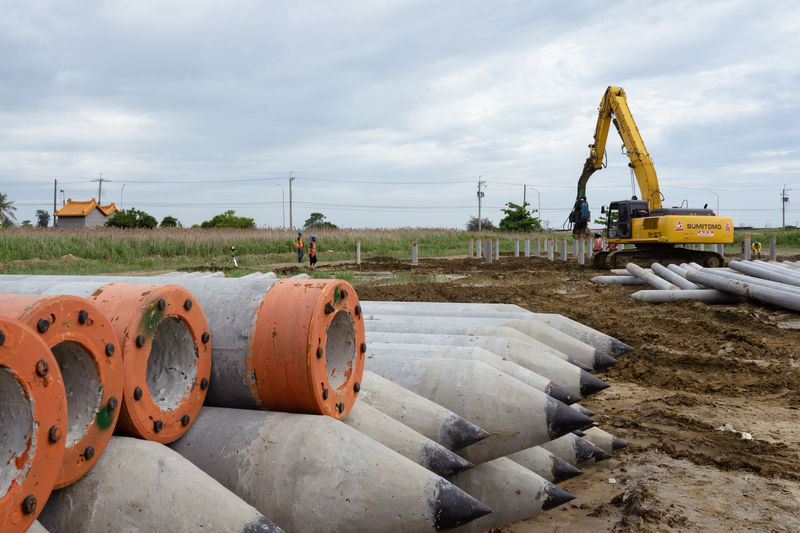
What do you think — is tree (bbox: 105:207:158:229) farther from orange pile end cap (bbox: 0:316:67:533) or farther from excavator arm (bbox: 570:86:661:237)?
orange pile end cap (bbox: 0:316:67:533)

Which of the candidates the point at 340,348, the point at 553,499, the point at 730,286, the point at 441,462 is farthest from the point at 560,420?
the point at 730,286

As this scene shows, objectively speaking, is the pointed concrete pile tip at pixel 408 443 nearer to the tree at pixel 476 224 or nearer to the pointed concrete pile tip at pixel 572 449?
the pointed concrete pile tip at pixel 572 449

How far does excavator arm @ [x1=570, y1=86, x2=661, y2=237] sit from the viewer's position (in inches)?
730

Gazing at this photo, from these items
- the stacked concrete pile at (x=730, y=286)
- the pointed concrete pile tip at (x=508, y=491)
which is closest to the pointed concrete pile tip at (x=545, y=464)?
the pointed concrete pile tip at (x=508, y=491)

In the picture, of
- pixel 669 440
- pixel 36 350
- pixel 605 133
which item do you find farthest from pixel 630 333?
pixel 605 133

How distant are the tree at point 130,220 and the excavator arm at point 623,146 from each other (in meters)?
36.5

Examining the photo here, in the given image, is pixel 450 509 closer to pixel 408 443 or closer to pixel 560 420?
pixel 408 443

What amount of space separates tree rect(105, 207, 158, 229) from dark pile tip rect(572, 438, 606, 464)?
149 feet

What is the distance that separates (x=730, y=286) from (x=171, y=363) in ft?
37.3

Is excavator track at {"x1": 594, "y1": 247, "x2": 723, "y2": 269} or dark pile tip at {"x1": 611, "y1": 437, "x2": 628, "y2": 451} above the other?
excavator track at {"x1": 594, "y1": 247, "x2": 723, "y2": 269}

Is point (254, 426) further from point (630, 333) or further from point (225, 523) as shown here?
point (630, 333)

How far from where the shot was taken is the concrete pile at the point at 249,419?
1.92m

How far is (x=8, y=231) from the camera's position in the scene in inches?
1013

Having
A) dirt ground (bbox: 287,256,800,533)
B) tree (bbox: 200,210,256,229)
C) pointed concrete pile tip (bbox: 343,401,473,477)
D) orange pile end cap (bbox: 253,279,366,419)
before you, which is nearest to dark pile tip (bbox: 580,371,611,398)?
dirt ground (bbox: 287,256,800,533)
